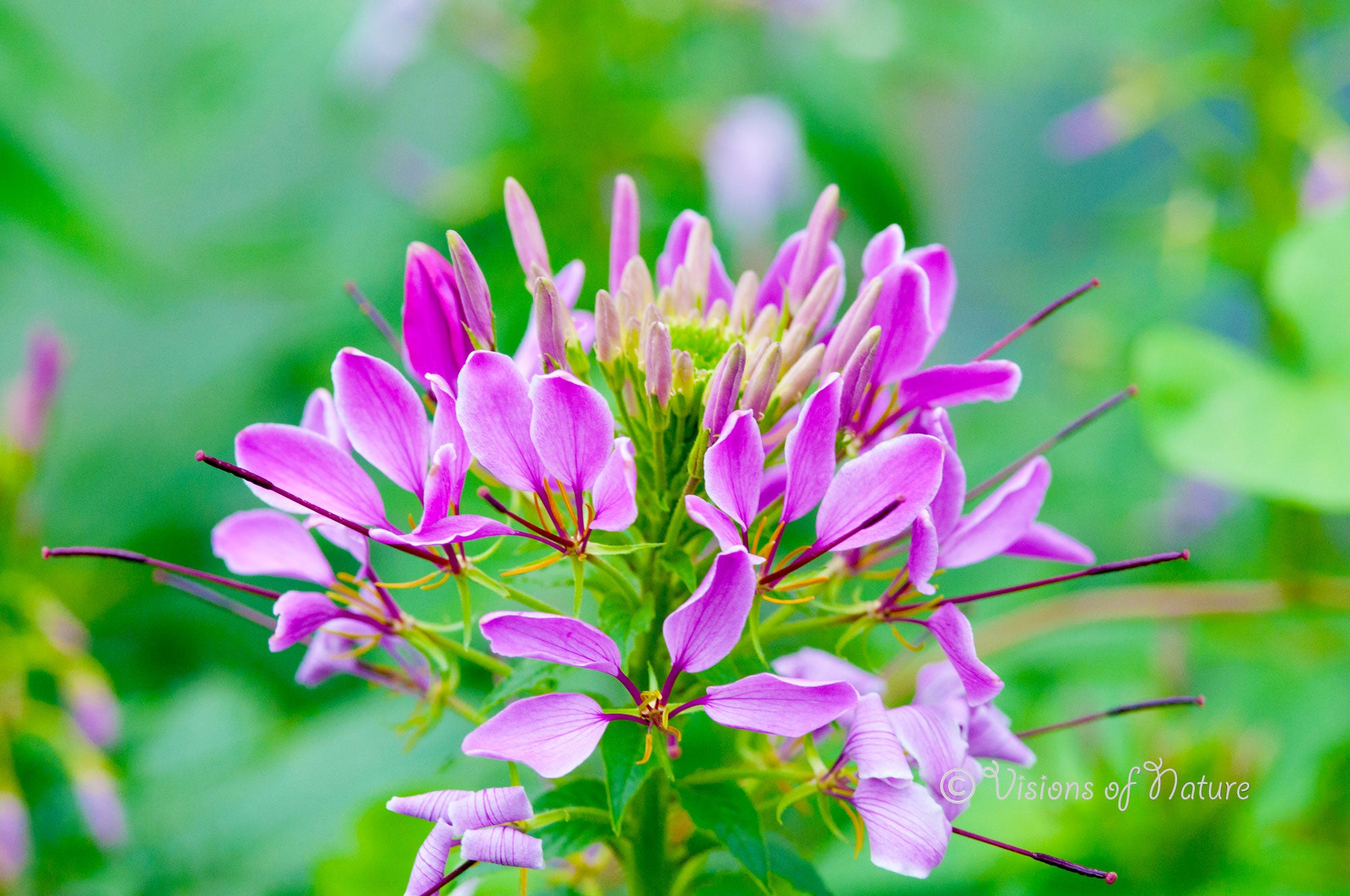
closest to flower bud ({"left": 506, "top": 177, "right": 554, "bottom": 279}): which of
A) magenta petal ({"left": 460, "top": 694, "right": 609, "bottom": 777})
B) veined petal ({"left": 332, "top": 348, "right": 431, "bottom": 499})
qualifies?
veined petal ({"left": 332, "top": 348, "right": 431, "bottom": 499})

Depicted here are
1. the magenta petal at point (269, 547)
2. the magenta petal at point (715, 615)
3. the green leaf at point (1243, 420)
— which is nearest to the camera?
the magenta petal at point (715, 615)

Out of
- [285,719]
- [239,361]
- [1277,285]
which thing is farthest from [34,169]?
[1277,285]

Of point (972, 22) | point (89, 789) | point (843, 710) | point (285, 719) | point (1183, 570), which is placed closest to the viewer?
point (843, 710)

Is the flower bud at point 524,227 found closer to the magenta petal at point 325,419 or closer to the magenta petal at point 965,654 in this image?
the magenta petal at point 325,419

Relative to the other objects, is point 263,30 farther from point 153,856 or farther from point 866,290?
point 866,290

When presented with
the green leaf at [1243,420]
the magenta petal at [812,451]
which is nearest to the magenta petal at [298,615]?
the magenta petal at [812,451]

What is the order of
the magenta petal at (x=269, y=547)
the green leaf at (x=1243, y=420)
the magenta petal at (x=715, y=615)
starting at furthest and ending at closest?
the green leaf at (x=1243, y=420)
the magenta petal at (x=269, y=547)
the magenta petal at (x=715, y=615)

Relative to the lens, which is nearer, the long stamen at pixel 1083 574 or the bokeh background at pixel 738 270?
the long stamen at pixel 1083 574
